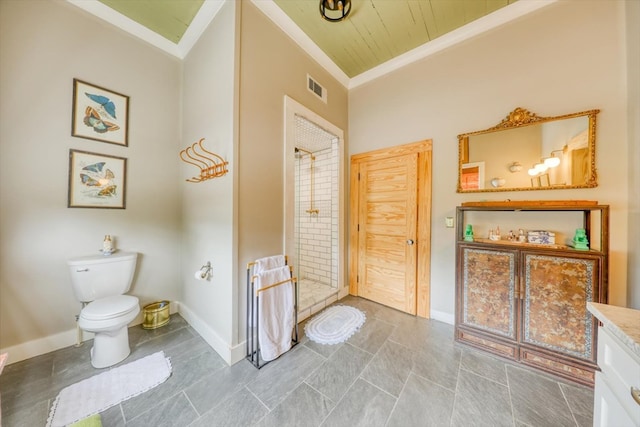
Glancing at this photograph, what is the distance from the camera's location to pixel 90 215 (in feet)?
6.45

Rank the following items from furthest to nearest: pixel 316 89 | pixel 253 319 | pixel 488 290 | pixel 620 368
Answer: pixel 316 89 → pixel 488 290 → pixel 253 319 → pixel 620 368

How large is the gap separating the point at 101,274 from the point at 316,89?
2.88 metres

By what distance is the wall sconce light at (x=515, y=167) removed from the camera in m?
1.93

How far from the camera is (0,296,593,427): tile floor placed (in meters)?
1.26

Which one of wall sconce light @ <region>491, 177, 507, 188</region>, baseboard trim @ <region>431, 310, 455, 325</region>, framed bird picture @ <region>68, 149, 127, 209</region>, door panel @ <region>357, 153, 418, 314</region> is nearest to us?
framed bird picture @ <region>68, 149, 127, 209</region>

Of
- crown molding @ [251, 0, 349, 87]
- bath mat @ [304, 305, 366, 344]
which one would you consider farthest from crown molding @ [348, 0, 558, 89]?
bath mat @ [304, 305, 366, 344]

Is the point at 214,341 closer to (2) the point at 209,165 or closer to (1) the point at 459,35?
(2) the point at 209,165

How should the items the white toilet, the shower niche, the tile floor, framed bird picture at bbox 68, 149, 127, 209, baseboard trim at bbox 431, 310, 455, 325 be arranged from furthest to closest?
1. the shower niche
2. baseboard trim at bbox 431, 310, 455, 325
3. framed bird picture at bbox 68, 149, 127, 209
4. the white toilet
5. the tile floor

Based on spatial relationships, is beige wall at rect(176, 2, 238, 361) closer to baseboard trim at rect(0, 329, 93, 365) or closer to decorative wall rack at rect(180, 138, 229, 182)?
decorative wall rack at rect(180, 138, 229, 182)

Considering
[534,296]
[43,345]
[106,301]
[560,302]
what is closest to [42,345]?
[43,345]

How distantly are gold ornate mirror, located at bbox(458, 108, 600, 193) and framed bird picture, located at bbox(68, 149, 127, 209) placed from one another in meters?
3.50

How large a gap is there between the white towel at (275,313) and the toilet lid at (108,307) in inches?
42.7

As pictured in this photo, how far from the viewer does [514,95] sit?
199 centimetres

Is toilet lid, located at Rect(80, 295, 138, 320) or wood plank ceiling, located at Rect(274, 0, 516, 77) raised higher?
wood plank ceiling, located at Rect(274, 0, 516, 77)
